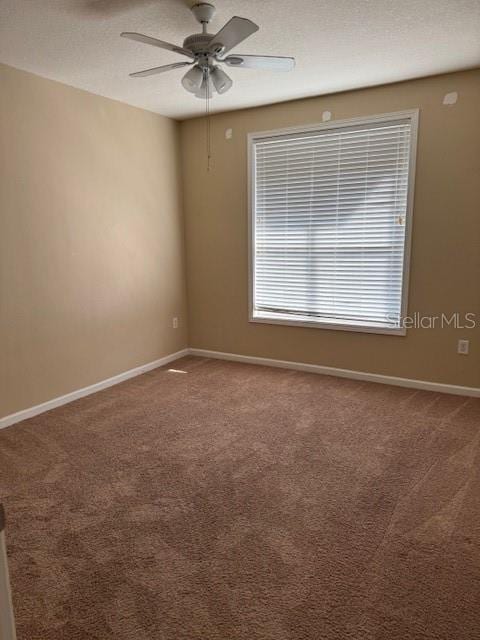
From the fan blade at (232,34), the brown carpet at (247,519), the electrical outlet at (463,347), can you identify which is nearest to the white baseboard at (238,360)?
the brown carpet at (247,519)

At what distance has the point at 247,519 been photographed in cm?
221

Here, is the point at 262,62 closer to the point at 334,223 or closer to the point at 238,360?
the point at 334,223

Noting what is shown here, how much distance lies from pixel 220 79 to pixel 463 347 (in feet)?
9.27

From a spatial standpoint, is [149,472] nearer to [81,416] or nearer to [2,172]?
[81,416]

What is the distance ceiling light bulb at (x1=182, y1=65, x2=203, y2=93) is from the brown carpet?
2.30m

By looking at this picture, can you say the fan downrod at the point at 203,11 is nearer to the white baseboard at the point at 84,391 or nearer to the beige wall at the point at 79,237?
the beige wall at the point at 79,237

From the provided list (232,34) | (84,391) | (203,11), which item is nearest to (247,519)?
(84,391)

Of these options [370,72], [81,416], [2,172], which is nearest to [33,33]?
[2,172]

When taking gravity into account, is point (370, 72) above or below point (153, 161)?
above

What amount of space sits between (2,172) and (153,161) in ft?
5.49

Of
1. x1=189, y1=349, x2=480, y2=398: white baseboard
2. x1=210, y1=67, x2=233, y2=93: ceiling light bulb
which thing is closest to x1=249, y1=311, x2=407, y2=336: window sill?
x1=189, y1=349, x2=480, y2=398: white baseboard

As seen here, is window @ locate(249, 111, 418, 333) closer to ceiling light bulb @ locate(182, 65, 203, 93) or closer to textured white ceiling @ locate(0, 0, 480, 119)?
textured white ceiling @ locate(0, 0, 480, 119)

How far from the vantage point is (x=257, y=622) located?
1.63 metres

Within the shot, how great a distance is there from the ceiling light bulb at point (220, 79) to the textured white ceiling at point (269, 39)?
27cm
